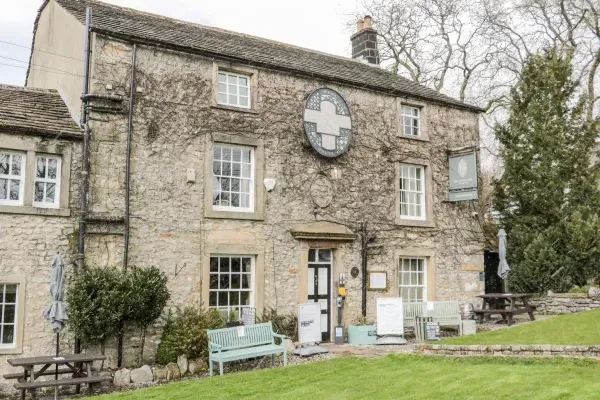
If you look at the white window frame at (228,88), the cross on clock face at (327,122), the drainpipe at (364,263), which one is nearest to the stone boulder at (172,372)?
the drainpipe at (364,263)

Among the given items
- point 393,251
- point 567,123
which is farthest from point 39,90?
point 567,123

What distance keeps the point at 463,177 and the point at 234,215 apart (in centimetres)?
727

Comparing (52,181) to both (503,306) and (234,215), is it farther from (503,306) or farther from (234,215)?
(503,306)

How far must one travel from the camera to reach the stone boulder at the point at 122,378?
436 inches

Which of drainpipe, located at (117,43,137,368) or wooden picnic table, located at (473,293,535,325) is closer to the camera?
drainpipe, located at (117,43,137,368)

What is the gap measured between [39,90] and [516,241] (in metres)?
14.8

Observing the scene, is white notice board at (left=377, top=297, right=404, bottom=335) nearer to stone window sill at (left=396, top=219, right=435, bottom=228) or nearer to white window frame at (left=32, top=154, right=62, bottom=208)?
stone window sill at (left=396, top=219, right=435, bottom=228)

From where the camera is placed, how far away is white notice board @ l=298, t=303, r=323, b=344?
1364cm

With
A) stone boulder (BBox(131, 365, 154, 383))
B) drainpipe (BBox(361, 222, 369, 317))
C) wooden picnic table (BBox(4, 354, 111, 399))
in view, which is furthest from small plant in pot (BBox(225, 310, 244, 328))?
drainpipe (BBox(361, 222, 369, 317))

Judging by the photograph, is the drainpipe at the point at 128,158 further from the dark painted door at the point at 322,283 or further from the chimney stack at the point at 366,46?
the chimney stack at the point at 366,46

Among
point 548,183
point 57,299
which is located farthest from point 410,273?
point 57,299

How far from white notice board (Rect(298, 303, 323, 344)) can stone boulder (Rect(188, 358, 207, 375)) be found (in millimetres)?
2688

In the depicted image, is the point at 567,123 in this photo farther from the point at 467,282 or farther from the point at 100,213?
the point at 100,213

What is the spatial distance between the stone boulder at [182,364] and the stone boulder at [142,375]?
23.2 inches
